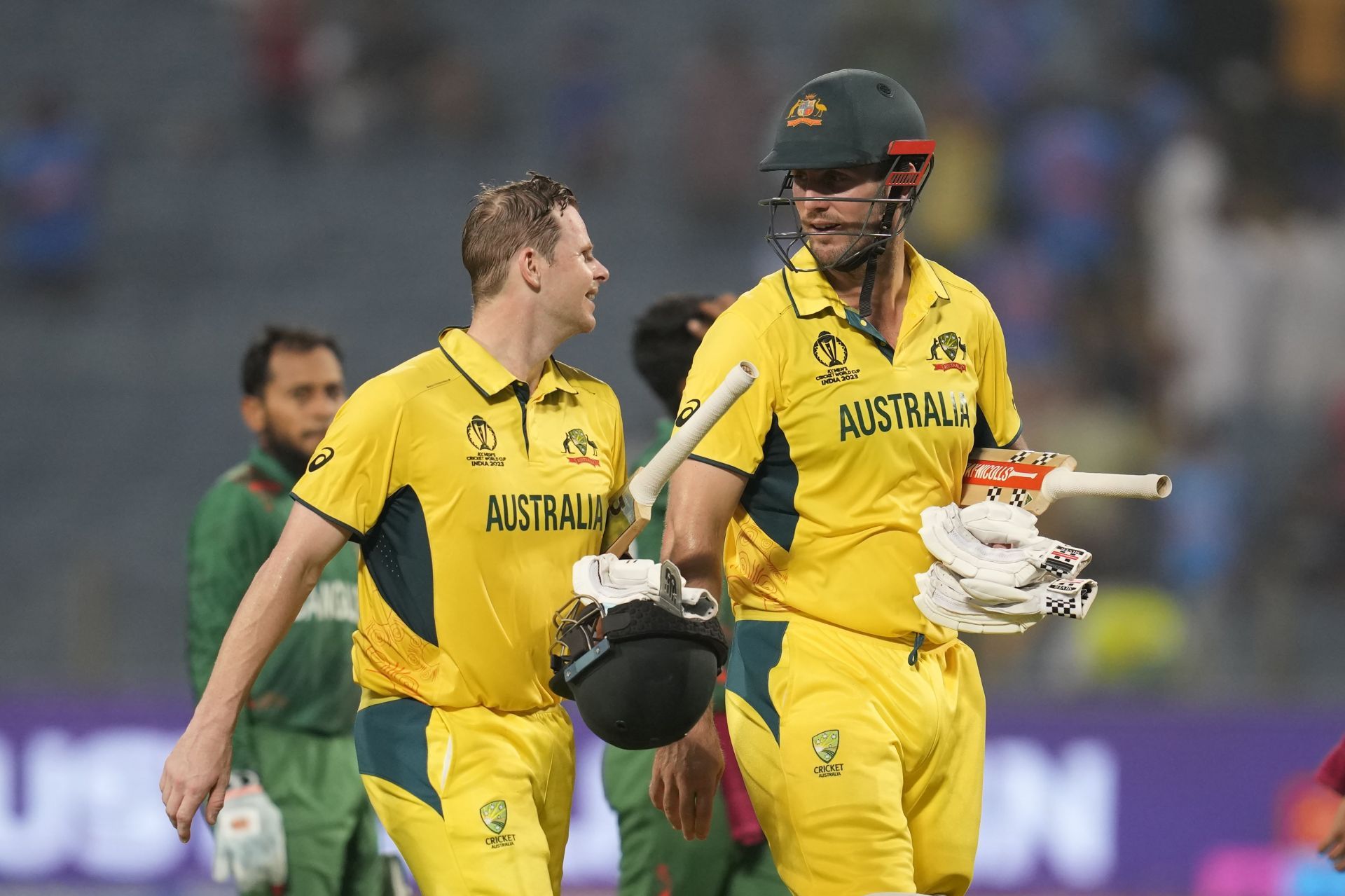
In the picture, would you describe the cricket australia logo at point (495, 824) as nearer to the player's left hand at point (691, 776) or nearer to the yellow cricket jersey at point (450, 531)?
the yellow cricket jersey at point (450, 531)

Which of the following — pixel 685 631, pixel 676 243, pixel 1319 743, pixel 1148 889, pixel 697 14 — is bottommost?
pixel 1148 889

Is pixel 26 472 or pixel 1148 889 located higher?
pixel 26 472

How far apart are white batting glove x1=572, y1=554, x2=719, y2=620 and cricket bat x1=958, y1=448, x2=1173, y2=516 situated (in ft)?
2.59

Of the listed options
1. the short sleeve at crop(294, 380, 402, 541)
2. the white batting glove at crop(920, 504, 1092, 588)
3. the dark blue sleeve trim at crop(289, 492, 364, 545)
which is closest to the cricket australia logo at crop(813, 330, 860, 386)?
the white batting glove at crop(920, 504, 1092, 588)

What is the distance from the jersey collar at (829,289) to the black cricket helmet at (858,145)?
3cm

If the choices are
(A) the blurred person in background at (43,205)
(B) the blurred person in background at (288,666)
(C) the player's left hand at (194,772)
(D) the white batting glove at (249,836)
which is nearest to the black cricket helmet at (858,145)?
(C) the player's left hand at (194,772)

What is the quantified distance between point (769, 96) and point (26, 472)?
643cm

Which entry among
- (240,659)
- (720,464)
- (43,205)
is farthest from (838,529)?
(43,205)

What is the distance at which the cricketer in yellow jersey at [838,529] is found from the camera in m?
4.30

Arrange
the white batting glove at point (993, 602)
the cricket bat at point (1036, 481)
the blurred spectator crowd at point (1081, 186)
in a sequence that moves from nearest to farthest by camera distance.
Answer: the cricket bat at point (1036, 481) < the white batting glove at point (993, 602) < the blurred spectator crowd at point (1081, 186)

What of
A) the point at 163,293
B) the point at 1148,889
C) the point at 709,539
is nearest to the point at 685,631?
the point at 709,539

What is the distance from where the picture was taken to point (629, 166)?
Answer: 15695 mm

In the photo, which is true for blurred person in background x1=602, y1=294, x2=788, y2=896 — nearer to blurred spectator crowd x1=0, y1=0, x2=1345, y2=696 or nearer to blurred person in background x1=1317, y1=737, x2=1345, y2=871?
blurred person in background x1=1317, y1=737, x2=1345, y2=871

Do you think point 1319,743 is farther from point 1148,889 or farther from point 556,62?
point 556,62
